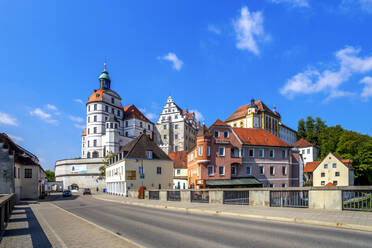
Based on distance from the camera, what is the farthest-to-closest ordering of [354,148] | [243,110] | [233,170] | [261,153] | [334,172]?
[243,110], [354,148], [334,172], [261,153], [233,170]

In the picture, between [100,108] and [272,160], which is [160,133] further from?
[272,160]

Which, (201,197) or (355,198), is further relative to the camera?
(201,197)

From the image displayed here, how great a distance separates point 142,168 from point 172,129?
57.2 m

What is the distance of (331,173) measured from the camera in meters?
67.6

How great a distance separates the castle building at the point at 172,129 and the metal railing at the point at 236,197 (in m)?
76.6

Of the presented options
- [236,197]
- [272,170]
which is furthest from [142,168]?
[236,197]

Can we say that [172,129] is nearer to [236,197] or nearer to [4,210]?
[236,197]

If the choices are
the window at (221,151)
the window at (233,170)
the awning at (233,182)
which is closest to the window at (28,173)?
the awning at (233,182)

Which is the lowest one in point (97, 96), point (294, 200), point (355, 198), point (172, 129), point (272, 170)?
point (272, 170)

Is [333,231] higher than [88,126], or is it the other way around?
[88,126]

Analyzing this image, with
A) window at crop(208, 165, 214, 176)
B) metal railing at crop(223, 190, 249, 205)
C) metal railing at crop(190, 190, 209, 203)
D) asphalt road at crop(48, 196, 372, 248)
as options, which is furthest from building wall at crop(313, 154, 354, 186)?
asphalt road at crop(48, 196, 372, 248)

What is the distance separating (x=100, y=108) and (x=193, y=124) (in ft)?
121

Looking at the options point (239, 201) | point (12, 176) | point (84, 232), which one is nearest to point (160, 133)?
point (12, 176)

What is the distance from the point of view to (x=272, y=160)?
51.7 metres
